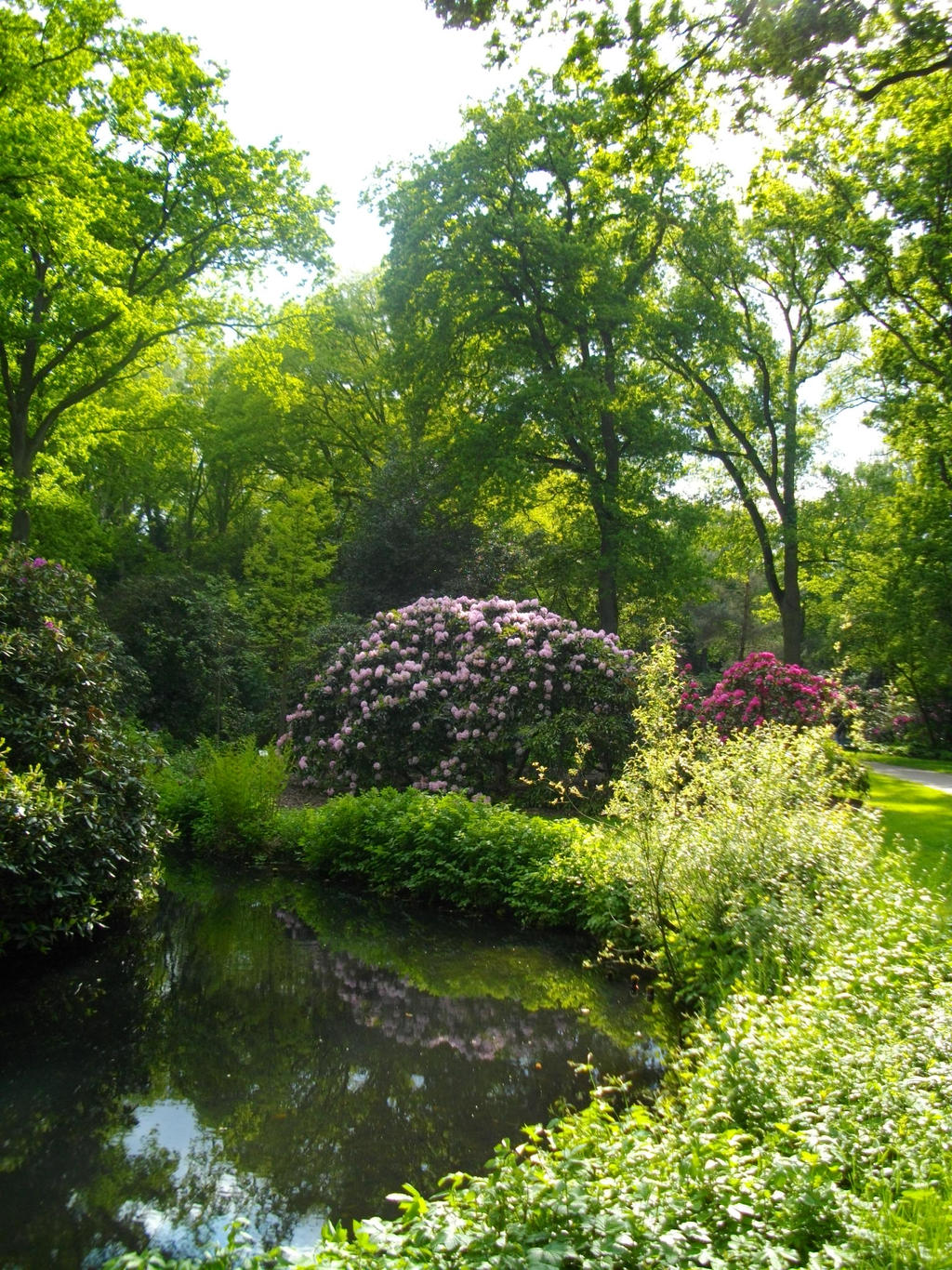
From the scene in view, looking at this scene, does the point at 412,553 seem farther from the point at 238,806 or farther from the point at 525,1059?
the point at 525,1059

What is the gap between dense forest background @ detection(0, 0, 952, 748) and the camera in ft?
50.6

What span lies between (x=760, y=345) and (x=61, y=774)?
20.6 m

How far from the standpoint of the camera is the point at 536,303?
63.2ft

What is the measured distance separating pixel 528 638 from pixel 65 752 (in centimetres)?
660

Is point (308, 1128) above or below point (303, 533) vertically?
below

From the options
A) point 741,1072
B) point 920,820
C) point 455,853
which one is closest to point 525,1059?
point 741,1072

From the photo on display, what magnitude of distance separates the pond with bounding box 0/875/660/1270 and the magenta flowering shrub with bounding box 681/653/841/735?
4.93 m

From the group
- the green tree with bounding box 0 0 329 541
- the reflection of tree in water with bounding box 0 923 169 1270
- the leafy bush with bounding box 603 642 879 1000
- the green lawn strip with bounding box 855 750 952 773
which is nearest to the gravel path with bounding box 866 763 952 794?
the green lawn strip with bounding box 855 750 952 773

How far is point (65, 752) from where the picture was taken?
24.3 feet

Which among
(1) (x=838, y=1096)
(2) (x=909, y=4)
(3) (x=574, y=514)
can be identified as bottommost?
(1) (x=838, y=1096)

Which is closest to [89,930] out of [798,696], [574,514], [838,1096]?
[838,1096]

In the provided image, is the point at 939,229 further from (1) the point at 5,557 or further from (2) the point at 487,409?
(1) the point at 5,557

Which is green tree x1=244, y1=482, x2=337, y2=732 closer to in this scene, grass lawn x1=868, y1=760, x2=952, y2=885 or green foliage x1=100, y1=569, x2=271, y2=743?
green foliage x1=100, y1=569, x2=271, y2=743

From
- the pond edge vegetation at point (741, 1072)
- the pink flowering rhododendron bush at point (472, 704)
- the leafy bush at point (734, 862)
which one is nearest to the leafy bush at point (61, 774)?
the pond edge vegetation at point (741, 1072)
